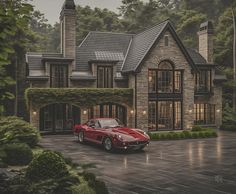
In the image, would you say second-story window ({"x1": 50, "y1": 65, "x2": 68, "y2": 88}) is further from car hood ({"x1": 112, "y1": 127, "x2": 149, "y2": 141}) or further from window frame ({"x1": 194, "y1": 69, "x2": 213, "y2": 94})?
window frame ({"x1": 194, "y1": 69, "x2": 213, "y2": 94})

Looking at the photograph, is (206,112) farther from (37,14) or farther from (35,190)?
(37,14)

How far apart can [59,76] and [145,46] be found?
24.2 ft

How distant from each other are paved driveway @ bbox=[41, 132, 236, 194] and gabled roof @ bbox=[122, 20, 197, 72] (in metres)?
8.14

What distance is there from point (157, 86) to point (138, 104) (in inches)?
88.7

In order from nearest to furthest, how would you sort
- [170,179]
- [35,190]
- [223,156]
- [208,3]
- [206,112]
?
1. [35,190]
2. [170,179]
3. [223,156]
4. [206,112]
5. [208,3]

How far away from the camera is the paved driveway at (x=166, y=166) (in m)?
9.72

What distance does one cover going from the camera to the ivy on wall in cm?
2334

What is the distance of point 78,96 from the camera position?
960 inches

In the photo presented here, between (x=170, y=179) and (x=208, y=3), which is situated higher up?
(x=208, y=3)

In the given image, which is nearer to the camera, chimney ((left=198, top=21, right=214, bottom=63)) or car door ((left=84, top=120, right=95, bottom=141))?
car door ((left=84, top=120, right=95, bottom=141))

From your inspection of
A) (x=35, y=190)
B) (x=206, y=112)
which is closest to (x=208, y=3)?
(x=206, y=112)

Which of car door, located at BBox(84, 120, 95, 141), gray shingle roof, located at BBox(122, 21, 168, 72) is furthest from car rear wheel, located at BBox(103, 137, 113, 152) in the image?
gray shingle roof, located at BBox(122, 21, 168, 72)

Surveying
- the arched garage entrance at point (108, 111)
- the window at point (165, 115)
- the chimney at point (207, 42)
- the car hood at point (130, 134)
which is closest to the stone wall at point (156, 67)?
the window at point (165, 115)

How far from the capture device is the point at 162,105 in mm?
26016
